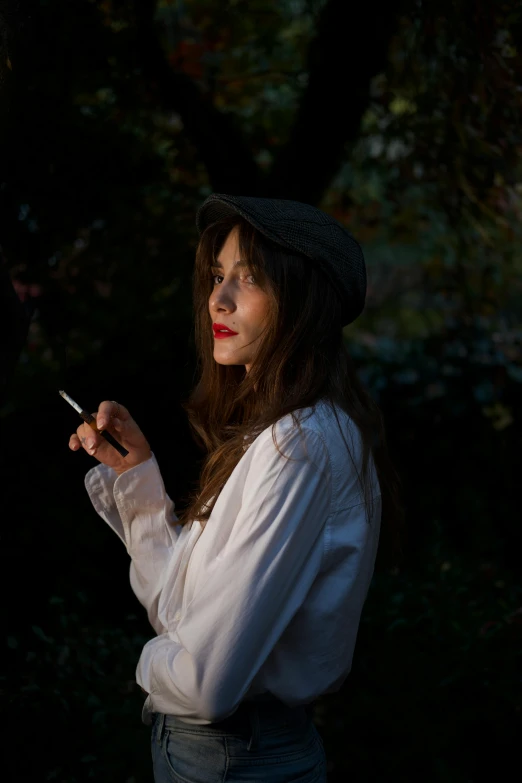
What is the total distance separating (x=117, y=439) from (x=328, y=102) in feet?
8.79

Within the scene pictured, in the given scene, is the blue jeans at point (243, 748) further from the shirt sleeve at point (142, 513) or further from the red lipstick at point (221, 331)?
the red lipstick at point (221, 331)

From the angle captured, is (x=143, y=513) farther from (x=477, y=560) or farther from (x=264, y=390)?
(x=477, y=560)

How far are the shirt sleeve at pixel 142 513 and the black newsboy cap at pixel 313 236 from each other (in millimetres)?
624

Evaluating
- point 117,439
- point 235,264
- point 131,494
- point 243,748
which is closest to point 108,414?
point 117,439

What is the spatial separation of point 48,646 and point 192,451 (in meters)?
1.05

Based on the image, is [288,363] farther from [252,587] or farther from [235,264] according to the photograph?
[252,587]

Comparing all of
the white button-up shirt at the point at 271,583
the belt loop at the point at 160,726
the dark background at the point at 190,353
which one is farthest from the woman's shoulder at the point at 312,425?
the dark background at the point at 190,353

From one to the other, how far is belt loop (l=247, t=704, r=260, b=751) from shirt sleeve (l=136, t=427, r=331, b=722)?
0.15 meters

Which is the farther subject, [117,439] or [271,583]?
[117,439]

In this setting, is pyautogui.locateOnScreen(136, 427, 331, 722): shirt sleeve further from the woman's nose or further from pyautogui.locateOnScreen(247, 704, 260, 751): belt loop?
the woman's nose

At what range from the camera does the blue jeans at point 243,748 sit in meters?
1.66

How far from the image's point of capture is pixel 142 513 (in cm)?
210

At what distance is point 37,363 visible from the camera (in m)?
4.72

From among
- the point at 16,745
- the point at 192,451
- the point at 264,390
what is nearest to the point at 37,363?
the point at 192,451
